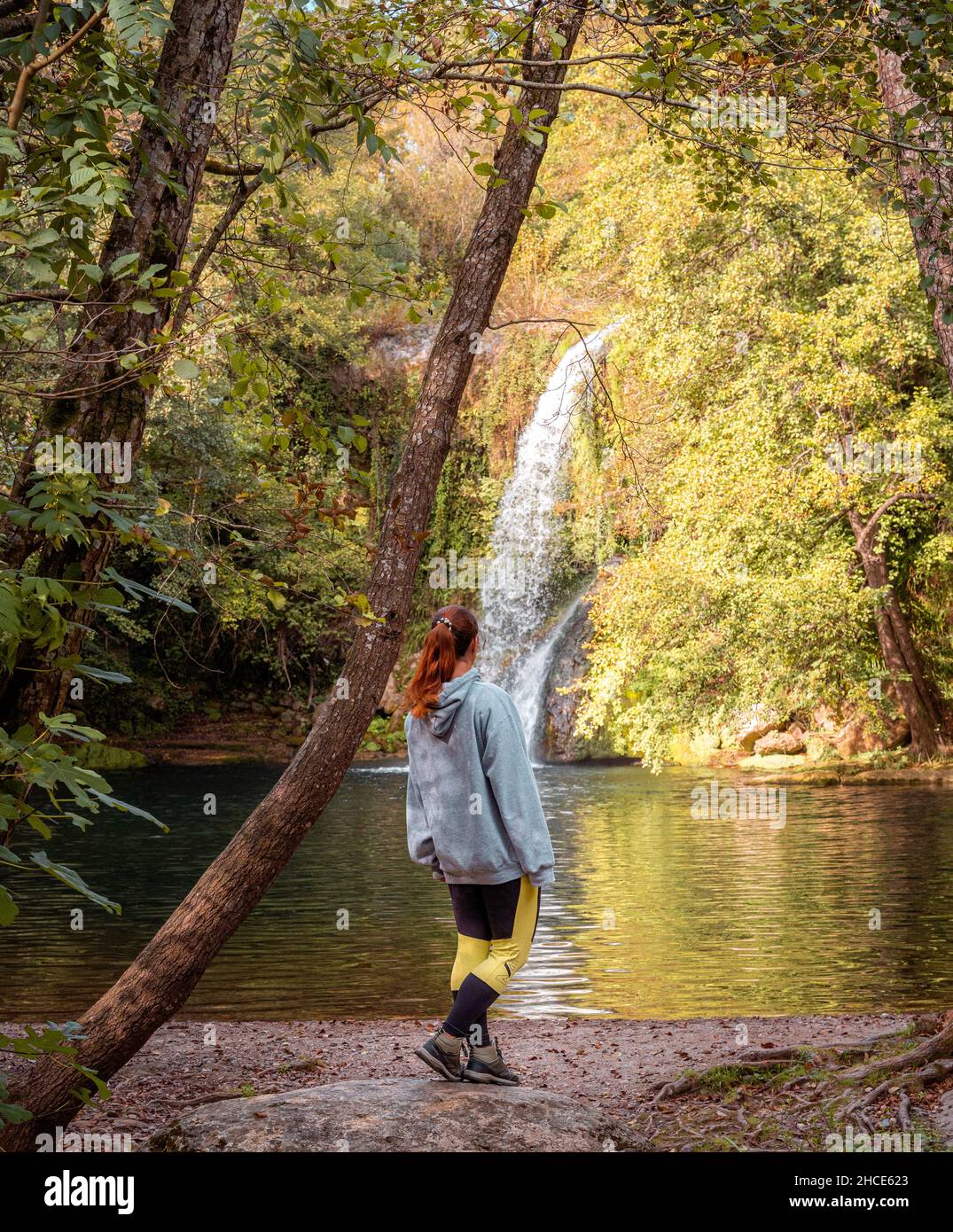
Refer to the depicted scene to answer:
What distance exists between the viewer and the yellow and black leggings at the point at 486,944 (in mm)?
4484

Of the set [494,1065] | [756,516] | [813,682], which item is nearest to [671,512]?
[756,516]

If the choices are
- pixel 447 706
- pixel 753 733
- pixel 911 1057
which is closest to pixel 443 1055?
pixel 447 706

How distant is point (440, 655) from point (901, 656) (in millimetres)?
19912

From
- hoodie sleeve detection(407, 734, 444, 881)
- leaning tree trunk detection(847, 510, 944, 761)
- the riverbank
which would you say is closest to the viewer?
hoodie sleeve detection(407, 734, 444, 881)

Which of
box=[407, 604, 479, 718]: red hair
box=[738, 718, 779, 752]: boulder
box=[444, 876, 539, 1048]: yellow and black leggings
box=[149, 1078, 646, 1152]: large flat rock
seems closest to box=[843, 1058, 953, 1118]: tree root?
box=[149, 1078, 646, 1152]: large flat rock

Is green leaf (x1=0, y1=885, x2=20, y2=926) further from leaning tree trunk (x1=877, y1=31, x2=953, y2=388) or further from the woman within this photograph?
leaning tree trunk (x1=877, y1=31, x2=953, y2=388)

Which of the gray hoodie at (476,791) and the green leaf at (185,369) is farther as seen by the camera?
the gray hoodie at (476,791)

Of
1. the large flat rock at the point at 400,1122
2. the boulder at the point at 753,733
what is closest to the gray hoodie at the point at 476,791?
the large flat rock at the point at 400,1122

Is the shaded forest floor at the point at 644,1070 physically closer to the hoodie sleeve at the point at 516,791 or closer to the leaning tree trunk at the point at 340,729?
the leaning tree trunk at the point at 340,729

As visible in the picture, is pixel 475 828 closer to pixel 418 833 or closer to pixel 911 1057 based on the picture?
pixel 418 833

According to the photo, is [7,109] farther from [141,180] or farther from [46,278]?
[141,180]

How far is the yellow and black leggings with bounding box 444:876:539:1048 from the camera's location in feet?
14.7

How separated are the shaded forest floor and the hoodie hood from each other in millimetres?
1370

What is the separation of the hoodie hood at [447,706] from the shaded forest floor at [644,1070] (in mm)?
1370
